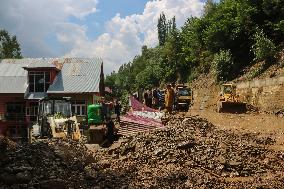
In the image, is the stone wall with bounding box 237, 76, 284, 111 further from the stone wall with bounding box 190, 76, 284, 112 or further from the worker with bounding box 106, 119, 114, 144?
the worker with bounding box 106, 119, 114, 144

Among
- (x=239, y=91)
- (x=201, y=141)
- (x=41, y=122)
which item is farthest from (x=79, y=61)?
(x=201, y=141)

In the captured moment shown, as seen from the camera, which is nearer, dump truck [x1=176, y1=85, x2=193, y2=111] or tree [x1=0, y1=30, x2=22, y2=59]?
dump truck [x1=176, y1=85, x2=193, y2=111]

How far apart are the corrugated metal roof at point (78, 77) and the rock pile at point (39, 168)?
2858 cm

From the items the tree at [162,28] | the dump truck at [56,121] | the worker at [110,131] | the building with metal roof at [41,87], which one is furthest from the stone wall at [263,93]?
the tree at [162,28]

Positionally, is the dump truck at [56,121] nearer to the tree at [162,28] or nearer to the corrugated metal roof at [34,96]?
the corrugated metal roof at [34,96]

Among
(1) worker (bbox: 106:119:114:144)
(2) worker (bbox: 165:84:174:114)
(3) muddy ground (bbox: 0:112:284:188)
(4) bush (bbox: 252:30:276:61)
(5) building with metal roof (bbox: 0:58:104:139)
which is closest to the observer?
(3) muddy ground (bbox: 0:112:284:188)

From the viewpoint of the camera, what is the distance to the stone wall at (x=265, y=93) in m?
31.7

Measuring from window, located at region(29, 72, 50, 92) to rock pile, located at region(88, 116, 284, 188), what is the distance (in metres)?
27.3

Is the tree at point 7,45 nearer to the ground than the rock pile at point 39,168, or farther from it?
farther from it

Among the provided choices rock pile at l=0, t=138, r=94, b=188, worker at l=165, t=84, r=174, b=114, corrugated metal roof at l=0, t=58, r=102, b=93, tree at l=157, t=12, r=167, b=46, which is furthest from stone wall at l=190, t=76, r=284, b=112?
tree at l=157, t=12, r=167, b=46

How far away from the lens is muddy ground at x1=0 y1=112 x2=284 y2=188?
1245 cm

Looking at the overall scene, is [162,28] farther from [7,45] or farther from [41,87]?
[41,87]

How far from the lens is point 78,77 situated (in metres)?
45.9

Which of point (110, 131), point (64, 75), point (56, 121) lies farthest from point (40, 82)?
point (56, 121)
